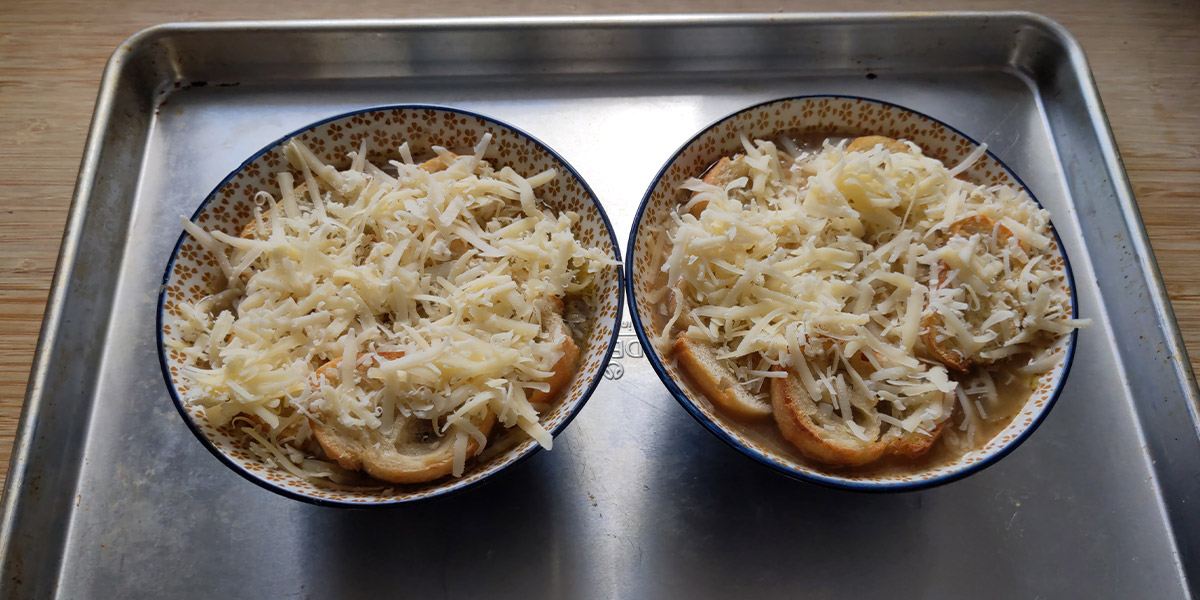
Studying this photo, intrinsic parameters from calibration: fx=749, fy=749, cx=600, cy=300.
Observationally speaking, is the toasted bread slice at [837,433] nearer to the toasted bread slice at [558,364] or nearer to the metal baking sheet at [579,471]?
the metal baking sheet at [579,471]

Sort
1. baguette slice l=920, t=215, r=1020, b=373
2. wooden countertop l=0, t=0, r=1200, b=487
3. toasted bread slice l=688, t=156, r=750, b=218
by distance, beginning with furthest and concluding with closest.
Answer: wooden countertop l=0, t=0, r=1200, b=487 < toasted bread slice l=688, t=156, r=750, b=218 < baguette slice l=920, t=215, r=1020, b=373

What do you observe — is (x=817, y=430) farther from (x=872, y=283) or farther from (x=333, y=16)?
(x=333, y=16)

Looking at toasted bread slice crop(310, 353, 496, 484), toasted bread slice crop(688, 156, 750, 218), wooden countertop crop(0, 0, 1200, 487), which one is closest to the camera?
toasted bread slice crop(310, 353, 496, 484)

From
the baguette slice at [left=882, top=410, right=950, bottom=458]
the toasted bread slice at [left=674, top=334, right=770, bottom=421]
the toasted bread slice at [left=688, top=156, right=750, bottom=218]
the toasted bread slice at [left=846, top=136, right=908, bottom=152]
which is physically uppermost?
the toasted bread slice at [left=846, top=136, right=908, bottom=152]

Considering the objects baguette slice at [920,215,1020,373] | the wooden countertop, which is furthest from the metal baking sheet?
baguette slice at [920,215,1020,373]

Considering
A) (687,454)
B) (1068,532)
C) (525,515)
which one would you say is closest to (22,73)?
(525,515)

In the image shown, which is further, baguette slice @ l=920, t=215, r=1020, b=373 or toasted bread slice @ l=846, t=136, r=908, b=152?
toasted bread slice @ l=846, t=136, r=908, b=152

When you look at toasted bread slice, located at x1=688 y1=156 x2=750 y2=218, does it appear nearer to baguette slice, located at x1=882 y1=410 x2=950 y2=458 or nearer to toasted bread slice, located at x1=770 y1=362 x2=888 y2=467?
toasted bread slice, located at x1=770 y1=362 x2=888 y2=467

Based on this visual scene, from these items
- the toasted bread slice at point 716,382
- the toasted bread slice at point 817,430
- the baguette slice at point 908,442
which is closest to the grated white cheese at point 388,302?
the toasted bread slice at point 716,382
